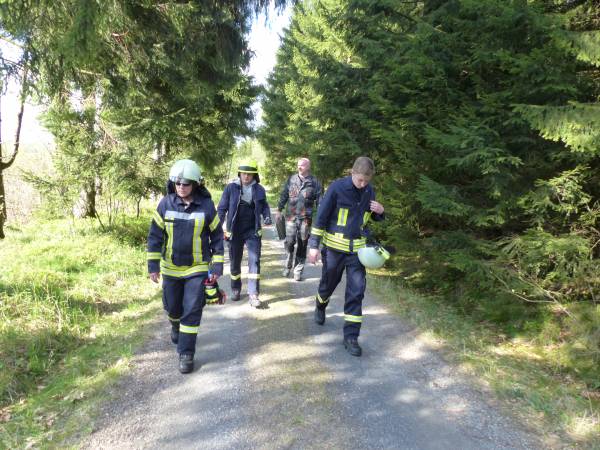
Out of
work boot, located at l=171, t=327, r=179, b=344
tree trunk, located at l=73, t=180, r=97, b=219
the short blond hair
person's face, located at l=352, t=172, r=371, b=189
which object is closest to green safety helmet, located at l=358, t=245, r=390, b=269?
person's face, located at l=352, t=172, r=371, b=189

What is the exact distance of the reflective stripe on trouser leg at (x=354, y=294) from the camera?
4.20 m

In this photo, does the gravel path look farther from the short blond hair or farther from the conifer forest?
the short blond hair

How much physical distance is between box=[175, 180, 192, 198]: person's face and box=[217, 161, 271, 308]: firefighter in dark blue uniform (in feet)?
5.73

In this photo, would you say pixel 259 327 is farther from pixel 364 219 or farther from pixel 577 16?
pixel 577 16

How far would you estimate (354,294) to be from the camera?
4.19m

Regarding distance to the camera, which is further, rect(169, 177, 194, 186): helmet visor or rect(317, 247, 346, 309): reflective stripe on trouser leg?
rect(317, 247, 346, 309): reflective stripe on trouser leg

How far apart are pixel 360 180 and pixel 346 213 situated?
16.7 inches

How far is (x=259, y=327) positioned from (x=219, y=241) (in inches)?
61.4

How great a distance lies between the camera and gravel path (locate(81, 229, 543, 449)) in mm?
2816

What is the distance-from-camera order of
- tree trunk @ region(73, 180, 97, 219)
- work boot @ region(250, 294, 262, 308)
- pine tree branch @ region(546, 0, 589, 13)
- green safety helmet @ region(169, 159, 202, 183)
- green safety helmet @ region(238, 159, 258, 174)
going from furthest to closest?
tree trunk @ region(73, 180, 97, 219), work boot @ region(250, 294, 262, 308), green safety helmet @ region(238, 159, 258, 174), pine tree branch @ region(546, 0, 589, 13), green safety helmet @ region(169, 159, 202, 183)

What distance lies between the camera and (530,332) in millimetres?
4930

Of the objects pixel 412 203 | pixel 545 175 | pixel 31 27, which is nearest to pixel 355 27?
pixel 412 203

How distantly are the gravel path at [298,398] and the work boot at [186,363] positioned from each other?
0.29 feet

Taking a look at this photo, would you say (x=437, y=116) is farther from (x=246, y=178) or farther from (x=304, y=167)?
(x=246, y=178)
